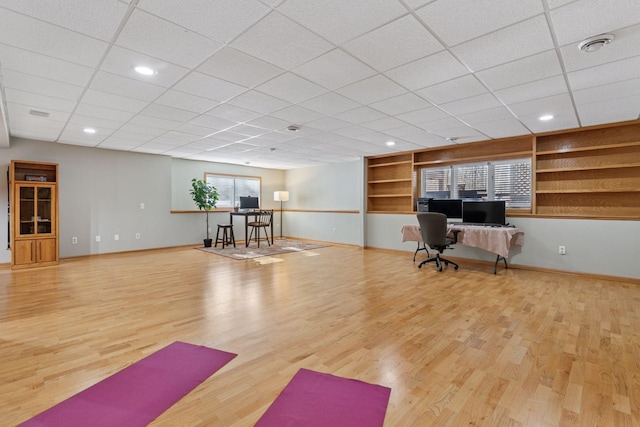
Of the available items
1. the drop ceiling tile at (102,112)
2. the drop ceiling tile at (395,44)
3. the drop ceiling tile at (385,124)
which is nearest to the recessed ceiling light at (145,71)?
the drop ceiling tile at (102,112)

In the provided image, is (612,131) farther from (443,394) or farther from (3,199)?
(3,199)

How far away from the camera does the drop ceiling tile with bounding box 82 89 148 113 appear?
3273mm

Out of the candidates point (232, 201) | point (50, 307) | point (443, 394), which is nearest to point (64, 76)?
point (50, 307)

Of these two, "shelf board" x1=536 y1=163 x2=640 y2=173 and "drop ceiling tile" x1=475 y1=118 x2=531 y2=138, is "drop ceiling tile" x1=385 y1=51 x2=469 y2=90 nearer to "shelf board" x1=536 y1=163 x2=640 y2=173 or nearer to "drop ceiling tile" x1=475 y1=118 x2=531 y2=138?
"drop ceiling tile" x1=475 y1=118 x2=531 y2=138

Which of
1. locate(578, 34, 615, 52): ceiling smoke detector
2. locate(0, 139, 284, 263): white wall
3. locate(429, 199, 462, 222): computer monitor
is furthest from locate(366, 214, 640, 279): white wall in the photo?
locate(0, 139, 284, 263): white wall

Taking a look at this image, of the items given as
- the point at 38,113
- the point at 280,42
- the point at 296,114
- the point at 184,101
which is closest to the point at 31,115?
the point at 38,113

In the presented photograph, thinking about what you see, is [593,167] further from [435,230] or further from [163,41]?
[163,41]

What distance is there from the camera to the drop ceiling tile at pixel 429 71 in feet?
8.36

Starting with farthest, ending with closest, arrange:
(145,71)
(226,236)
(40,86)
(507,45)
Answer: (226,236) < (40,86) < (145,71) < (507,45)

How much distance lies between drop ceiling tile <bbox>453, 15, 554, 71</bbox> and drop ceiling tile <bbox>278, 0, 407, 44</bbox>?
776mm

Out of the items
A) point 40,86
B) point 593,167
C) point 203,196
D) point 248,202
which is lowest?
point 248,202

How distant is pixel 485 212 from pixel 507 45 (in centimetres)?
369

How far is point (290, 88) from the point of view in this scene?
313 cm

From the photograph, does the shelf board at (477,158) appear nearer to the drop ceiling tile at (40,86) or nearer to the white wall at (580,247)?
the white wall at (580,247)
